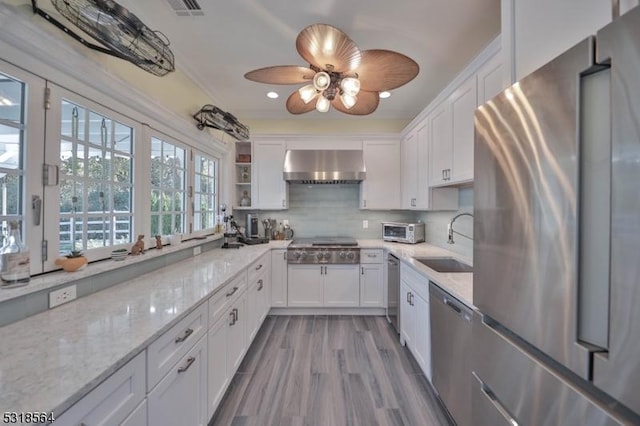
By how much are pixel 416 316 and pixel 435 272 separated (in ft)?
1.67

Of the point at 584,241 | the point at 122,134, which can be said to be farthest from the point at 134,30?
the point at 584,241

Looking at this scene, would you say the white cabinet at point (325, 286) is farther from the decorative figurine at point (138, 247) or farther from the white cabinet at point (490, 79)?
the white cabinet at point (490, 79)

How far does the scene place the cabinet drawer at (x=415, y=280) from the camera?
209cm

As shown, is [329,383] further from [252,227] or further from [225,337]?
[252,227]

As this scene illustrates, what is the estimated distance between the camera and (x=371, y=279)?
11.0ft

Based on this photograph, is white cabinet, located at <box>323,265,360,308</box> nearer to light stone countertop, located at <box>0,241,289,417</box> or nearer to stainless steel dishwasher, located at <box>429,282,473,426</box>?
stainless steel dishwasher, located at <box>429,282,473,426</box>

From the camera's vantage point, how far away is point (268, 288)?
3.20m

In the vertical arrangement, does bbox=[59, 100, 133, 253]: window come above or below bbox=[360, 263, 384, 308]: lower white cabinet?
above

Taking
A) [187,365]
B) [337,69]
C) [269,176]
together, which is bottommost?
[187,365]

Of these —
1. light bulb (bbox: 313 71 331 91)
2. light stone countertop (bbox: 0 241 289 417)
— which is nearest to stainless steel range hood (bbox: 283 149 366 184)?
light bulb (bbox: 313 71 331 91)

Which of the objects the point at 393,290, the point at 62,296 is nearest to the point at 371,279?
the point at 393,290

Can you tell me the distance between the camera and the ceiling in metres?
1.76

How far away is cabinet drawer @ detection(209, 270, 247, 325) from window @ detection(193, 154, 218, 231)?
100cm

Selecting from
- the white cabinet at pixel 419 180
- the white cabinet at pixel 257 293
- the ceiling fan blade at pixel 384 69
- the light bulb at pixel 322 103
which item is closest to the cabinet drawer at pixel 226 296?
the white cabinet at pixel 257 293
